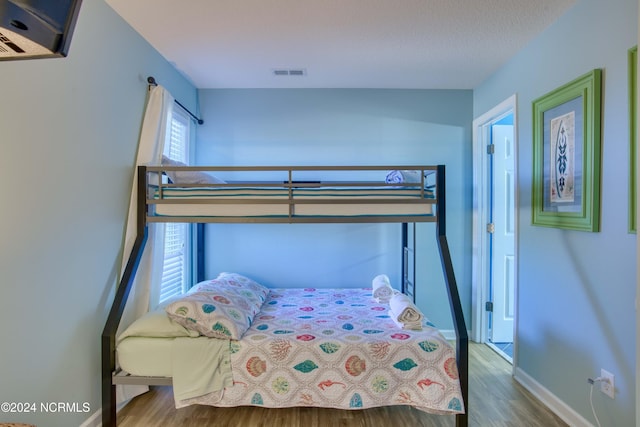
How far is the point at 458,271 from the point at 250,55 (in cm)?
263

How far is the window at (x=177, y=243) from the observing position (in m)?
2.49

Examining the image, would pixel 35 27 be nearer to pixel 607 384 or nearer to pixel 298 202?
pixel 298 202

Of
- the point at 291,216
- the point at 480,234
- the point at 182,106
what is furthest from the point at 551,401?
the point at 182,106

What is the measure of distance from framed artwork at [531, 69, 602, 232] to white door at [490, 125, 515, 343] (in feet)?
2.30

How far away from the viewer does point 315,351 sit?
166 centimetres

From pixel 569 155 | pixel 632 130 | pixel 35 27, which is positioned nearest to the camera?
pixel 35 27

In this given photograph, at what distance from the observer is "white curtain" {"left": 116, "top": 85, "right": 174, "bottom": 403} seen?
1899 millimetres

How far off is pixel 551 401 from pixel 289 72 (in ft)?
9.82

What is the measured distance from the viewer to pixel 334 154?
2.96 m

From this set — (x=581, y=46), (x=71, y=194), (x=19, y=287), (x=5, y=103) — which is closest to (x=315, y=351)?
(x=19, y=287)

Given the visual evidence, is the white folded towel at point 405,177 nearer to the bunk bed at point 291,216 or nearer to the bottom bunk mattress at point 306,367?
the bunk bed at point 291,216

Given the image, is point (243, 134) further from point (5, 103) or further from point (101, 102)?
point (5, 103)

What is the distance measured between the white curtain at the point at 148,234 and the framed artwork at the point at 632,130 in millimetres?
2629

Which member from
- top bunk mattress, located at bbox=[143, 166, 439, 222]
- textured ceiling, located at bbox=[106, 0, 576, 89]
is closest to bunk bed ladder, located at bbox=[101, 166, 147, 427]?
top bunk mattress, located at bbox=[143, 166, 439, 222]
